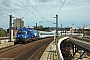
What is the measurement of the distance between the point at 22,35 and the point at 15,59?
24.7 metres

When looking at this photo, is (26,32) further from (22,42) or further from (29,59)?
(29,59)

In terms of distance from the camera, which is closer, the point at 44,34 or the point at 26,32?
the point at 26,32

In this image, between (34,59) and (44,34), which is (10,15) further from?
(44,34)

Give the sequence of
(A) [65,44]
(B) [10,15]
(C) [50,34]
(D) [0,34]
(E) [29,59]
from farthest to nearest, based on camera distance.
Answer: (C) [50,34] < (D) [0,34] < (A) [65,44] < (B) [10,15] < (E) [29,59]

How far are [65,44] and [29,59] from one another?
70847 mm

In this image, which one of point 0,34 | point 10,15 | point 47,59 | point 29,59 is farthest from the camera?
point 0,34

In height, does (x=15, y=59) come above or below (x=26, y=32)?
below

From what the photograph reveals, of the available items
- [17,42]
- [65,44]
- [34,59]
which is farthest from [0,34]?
[34,59]

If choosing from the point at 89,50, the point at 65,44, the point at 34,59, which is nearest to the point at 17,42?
the point at 89,50

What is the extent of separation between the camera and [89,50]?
28.7 meters

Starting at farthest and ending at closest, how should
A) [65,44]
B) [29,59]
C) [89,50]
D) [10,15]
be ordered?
[65,44]
[10,15]
[89,50]
[29,59]

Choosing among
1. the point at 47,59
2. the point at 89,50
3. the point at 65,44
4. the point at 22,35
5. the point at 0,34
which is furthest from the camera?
the point at 0,34

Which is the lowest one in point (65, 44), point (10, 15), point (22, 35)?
point (65, 44)

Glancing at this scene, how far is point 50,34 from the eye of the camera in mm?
102562
